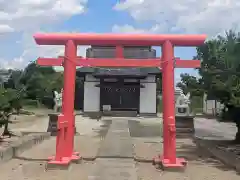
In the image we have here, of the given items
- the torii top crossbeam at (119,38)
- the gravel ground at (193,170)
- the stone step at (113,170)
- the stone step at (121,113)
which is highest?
the torii top crossbeam at (119,38)

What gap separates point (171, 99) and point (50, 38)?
3.28m

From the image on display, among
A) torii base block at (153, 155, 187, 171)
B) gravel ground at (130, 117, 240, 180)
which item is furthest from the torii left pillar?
torii base block at (153, 155, 187, 171)

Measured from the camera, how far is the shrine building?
102 feet

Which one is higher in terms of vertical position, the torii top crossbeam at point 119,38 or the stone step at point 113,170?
the torii top crossbeam at point 119,38

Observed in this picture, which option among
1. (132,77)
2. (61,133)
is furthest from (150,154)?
(132,77)

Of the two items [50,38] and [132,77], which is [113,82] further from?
[50,38]

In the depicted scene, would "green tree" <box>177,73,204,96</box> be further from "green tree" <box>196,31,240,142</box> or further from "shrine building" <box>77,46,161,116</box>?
"shrine building" <box>77,46,161,116</box>

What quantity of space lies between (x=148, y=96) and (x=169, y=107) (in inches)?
908

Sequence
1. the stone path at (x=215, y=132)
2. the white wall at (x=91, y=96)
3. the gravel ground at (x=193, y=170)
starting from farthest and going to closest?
the white wall at (x=91, y=96) → the stone path at (x=215, y=132) → the gravel ground at (x=193, y=170)

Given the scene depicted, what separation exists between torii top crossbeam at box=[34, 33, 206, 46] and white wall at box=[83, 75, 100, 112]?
901 inches

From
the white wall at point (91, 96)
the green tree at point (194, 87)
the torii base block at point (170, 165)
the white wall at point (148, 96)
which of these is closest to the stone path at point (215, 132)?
the green tree at point (194, 87)

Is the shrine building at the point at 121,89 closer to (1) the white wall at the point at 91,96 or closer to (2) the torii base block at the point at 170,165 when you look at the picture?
(1) the white wall at the point at 91,96

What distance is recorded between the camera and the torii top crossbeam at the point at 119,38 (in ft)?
28.8

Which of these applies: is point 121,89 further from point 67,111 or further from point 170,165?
point 170,165
